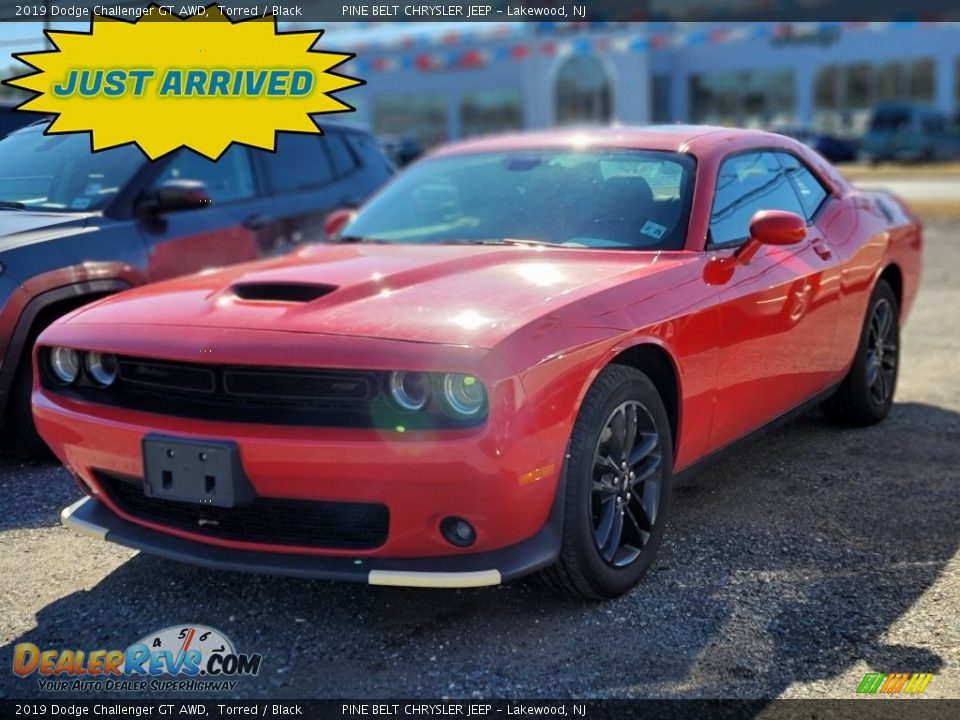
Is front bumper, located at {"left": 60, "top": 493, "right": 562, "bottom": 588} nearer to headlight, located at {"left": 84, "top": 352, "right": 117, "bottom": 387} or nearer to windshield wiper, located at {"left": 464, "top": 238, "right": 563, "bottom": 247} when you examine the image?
headlight, located at {"left": 84, "top": 352, "right": 117, "bottom": 387}

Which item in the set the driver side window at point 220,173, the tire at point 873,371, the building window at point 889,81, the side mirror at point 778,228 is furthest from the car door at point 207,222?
the building window at point 889,81

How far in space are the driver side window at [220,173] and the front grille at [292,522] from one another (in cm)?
294

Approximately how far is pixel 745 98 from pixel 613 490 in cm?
4256

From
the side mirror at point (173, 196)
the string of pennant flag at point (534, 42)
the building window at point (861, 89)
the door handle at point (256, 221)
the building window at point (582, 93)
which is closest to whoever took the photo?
the side mirror at point (173, 196)

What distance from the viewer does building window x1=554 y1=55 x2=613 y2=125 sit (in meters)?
44.1

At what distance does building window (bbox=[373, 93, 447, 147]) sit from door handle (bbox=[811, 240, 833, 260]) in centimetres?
4257

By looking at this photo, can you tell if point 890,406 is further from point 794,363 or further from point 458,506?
point 458,506

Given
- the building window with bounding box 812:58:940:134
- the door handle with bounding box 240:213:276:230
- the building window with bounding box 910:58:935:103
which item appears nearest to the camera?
the door handle with bounding box 240:213:276:230

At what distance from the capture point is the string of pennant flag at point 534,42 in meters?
40.2

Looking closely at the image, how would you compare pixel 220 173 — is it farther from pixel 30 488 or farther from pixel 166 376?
pixel 166 376

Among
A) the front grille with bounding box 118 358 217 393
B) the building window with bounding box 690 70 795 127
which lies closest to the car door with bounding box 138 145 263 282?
the front grille with bounding box 118 358 217 393

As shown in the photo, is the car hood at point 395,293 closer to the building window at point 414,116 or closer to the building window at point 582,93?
the building window at point 582,93

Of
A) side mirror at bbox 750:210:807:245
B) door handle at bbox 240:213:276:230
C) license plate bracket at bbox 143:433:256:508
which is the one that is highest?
side mirror at bbox 750:210:807:245

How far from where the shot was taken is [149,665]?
10.1ft
